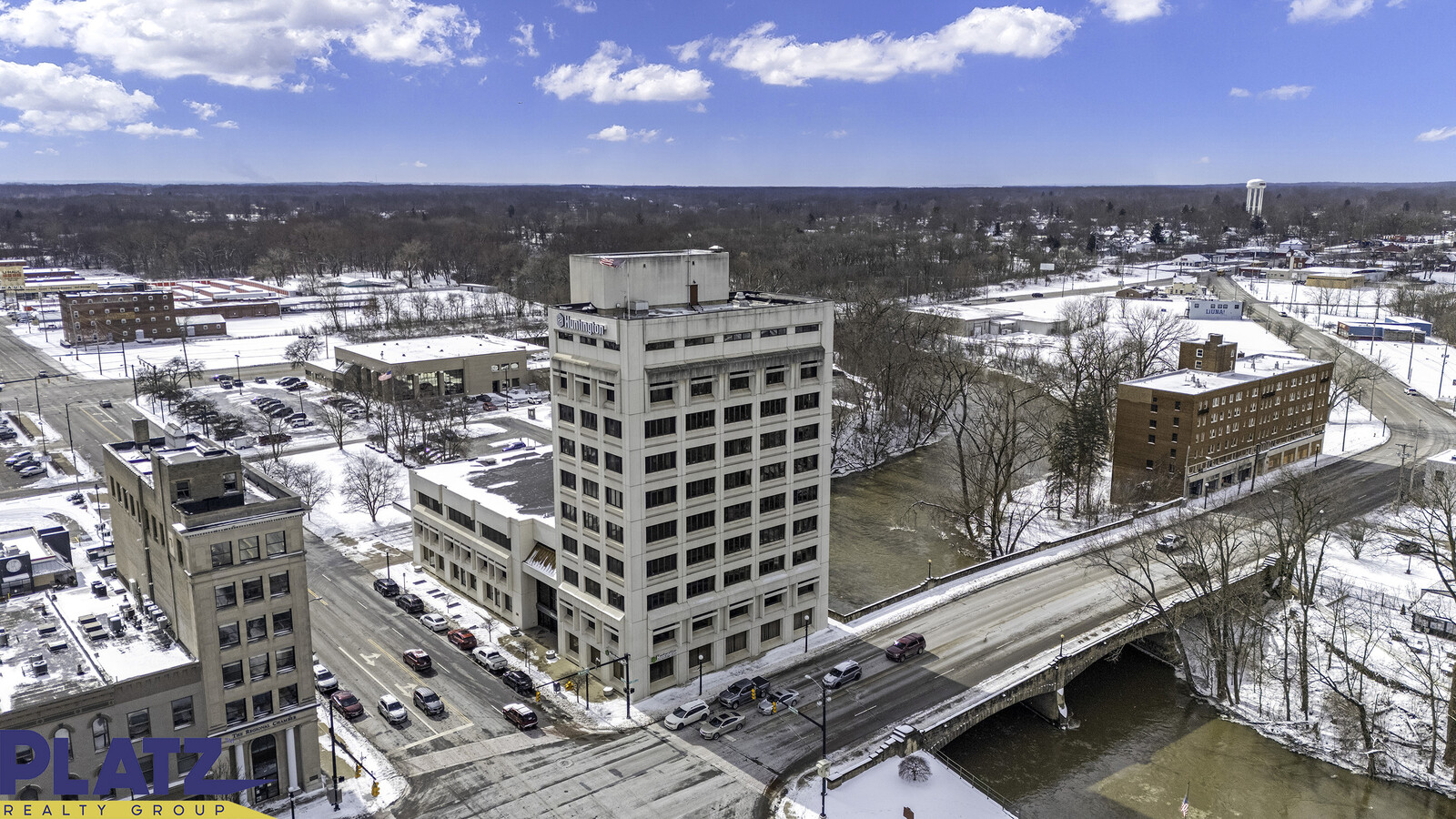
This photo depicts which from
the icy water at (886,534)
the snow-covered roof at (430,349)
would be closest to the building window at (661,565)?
the icy water at (886,534)

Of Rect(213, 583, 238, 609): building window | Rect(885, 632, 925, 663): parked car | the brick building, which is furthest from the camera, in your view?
the brick building

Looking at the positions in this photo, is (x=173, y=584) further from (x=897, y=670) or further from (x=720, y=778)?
(x=897, y=670)

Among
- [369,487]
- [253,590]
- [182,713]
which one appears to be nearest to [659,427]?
[253,590]

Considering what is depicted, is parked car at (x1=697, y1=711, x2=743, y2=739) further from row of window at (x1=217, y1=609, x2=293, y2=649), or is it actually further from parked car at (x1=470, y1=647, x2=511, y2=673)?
row of window at (x1=217, y1=609, x2=293, y2=649)

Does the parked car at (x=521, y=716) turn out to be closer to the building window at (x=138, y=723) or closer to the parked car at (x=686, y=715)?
the parked car at (x=686, y=715)

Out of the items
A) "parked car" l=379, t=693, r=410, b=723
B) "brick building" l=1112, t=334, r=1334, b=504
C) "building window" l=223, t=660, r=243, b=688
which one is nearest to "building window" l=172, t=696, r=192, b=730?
"building window" l=223, t=660, r=243, b=688
